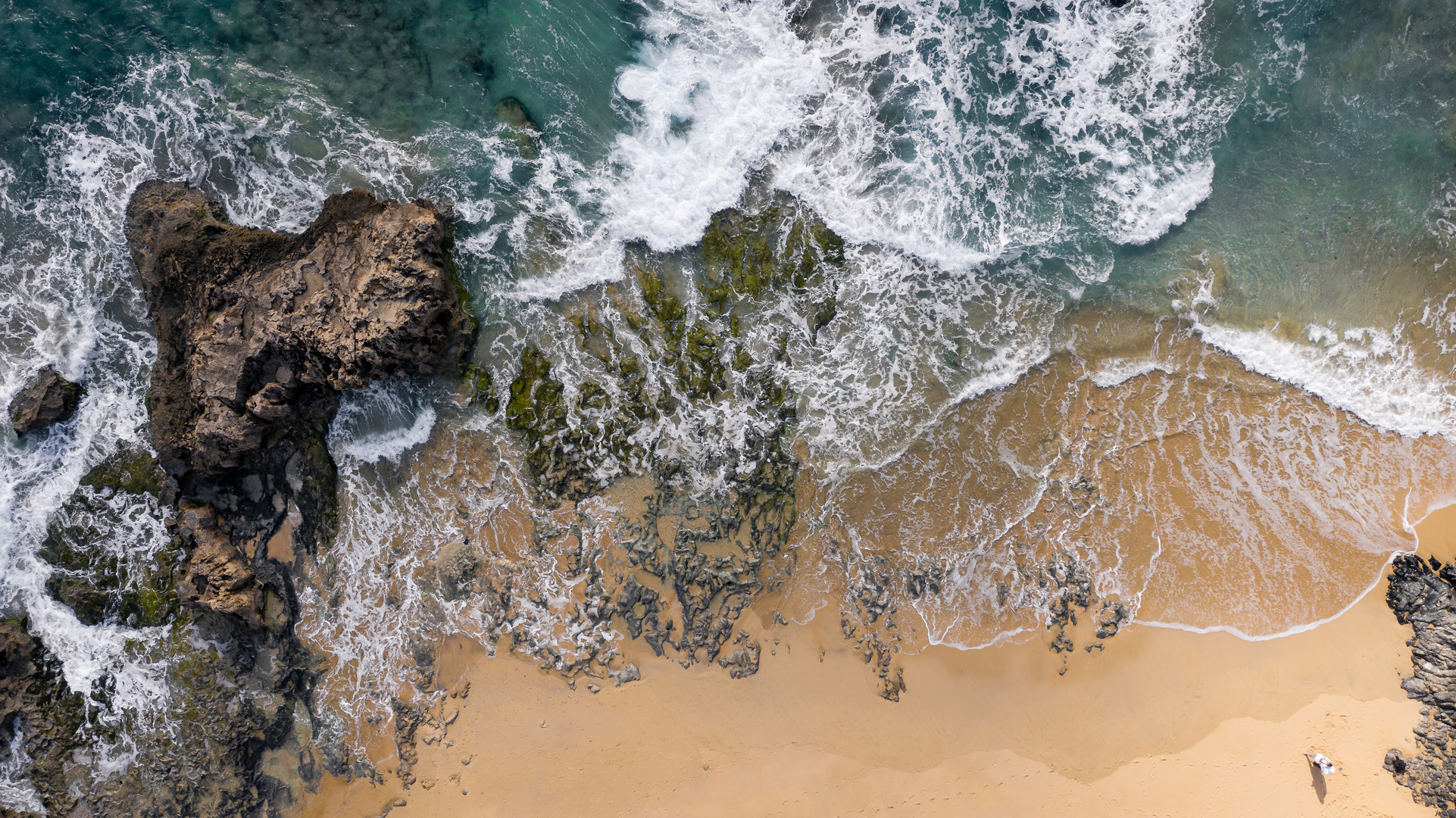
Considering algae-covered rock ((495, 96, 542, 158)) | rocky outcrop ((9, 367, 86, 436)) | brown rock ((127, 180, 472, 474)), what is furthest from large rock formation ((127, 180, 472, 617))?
algae-covered rock ((495, 96, 542, 158))

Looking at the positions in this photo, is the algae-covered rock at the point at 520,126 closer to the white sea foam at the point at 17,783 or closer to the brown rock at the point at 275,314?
the brown rock at the point at 275,314

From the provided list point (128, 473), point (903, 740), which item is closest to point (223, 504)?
point (128, 473)

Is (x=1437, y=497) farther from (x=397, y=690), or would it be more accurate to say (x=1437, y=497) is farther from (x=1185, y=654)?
(x=397, y=690)

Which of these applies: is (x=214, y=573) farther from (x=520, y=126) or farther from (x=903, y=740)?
(x=903, y=740)

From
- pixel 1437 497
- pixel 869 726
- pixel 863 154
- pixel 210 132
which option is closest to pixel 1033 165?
pixel 863 154

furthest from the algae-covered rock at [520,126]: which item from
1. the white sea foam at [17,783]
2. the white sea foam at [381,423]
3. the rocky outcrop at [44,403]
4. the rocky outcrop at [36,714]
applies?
the white sea foam at [17,783]

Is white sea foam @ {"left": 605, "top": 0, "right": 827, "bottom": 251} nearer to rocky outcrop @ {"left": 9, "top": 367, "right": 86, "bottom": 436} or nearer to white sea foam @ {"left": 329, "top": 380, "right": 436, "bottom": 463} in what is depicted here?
white sea foam @ {"left": 329, "top": 380, "right": 436, "bottom": 463}
